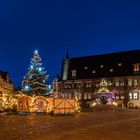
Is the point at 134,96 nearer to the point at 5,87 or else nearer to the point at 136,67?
the point at 136,67

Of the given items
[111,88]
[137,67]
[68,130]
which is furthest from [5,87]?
[68,130]

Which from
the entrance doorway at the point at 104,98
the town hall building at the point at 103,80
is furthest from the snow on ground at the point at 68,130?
the town hall building at the point at 103,80

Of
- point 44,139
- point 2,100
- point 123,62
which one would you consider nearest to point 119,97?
point 123,62

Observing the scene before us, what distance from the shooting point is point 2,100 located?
1861 inches

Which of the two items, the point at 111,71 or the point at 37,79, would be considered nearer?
the point at 37,79

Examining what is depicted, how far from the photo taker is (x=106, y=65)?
7031 centimetres

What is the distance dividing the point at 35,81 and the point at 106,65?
78.4 ft

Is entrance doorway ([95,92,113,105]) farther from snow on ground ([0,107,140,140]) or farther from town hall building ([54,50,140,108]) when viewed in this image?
snow on ground ([0,107,140,140])

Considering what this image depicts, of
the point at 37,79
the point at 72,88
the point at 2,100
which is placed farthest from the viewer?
the point at 72,88

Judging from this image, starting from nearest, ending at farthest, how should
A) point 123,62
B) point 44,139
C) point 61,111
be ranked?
point 44,139 < point 61,111 < point 123,62

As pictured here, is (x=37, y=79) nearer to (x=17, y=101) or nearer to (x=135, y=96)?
(x=17, y=101)

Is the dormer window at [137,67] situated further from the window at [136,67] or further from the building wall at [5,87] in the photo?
the building wall at [5,87]

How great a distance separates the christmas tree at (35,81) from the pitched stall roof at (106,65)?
20.8 metres

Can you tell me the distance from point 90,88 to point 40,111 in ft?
111
